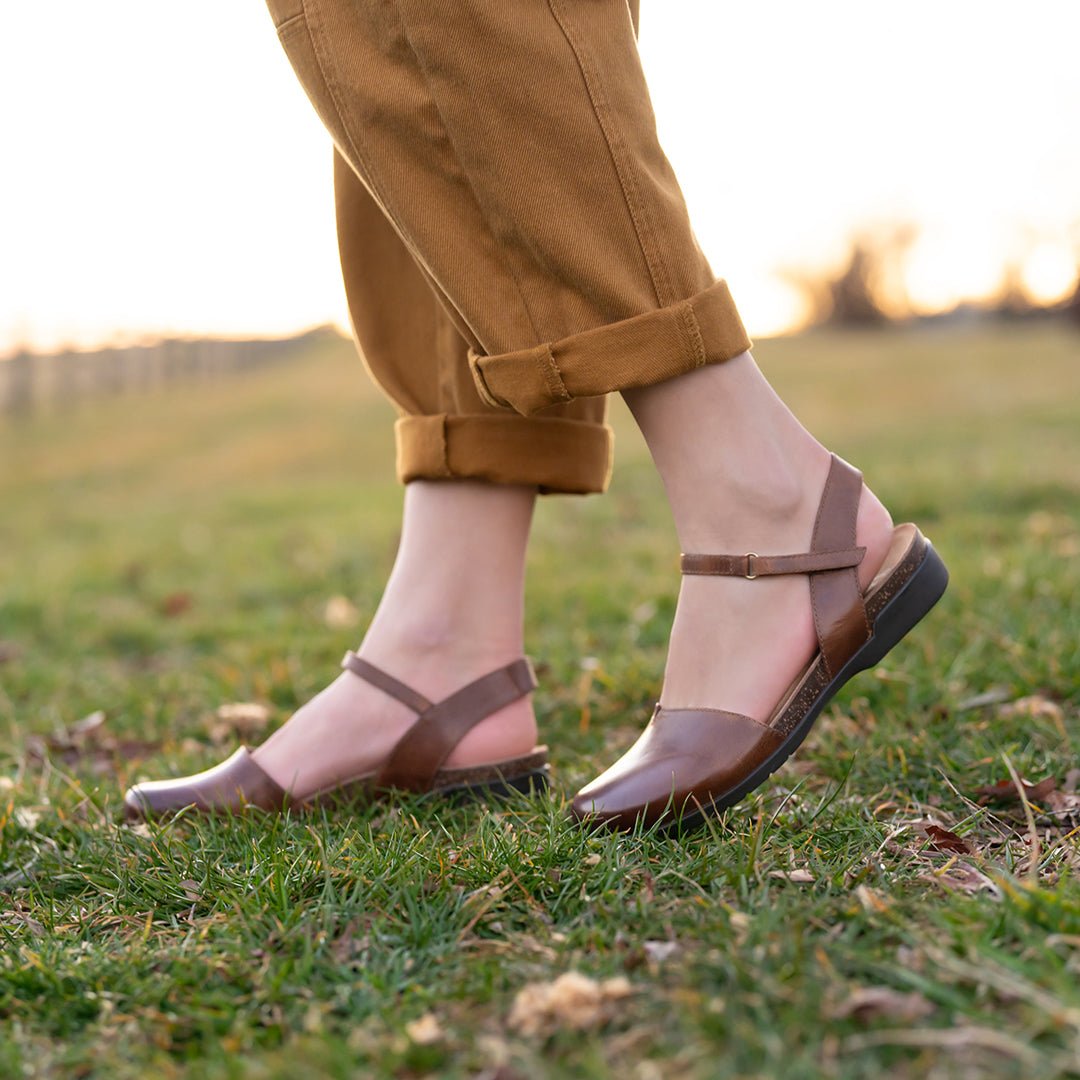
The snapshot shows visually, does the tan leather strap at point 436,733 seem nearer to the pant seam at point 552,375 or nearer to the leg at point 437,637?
the leg at point 437,637

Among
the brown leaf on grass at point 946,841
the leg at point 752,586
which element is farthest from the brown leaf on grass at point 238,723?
the brown leaf on grass at point 946,841

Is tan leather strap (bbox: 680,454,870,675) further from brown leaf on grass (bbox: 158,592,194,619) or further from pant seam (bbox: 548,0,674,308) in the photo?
brown leaf on grass (bbox: 158,592,194,619)

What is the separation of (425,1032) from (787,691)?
0.65 m

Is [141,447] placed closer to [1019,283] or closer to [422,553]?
[422,553]

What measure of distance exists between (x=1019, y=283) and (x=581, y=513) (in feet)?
103

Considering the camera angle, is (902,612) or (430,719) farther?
(430,719)

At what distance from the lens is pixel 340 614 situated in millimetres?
3221

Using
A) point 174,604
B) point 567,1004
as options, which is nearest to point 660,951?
point 567,1004

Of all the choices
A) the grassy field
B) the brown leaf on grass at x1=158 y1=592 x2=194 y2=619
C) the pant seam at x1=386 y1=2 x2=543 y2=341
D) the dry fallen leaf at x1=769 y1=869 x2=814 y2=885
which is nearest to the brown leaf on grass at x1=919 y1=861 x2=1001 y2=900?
the grassy field

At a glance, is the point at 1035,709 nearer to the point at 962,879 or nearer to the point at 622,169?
the point at 962,879

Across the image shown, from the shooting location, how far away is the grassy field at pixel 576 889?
0.87m

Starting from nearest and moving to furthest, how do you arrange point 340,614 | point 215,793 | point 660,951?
point 660,951, point 215,793, point 340,614

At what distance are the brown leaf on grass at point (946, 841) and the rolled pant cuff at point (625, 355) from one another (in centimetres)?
61

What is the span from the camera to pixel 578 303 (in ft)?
4.13
